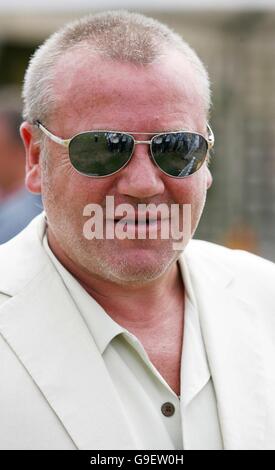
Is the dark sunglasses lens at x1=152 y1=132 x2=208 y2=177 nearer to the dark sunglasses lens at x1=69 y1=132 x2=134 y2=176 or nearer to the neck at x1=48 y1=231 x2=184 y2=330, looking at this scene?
the dark sunglasses lens at x1=69 y1=132 x2=134 y2=176

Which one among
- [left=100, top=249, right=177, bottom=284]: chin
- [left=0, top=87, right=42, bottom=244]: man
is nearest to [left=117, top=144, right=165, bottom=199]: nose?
[left=100, top=249, right=177, bottom=284]: chin

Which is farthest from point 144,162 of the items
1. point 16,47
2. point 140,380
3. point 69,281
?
point 16,47

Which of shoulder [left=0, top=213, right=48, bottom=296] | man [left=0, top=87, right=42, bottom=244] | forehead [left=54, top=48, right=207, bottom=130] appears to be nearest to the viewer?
forehead [left=54, top=48, right=207, bottom=130]

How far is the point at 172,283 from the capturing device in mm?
2580

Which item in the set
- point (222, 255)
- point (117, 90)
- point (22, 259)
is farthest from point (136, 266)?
point (222, 255)

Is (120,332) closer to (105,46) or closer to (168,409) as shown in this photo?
(168,409)

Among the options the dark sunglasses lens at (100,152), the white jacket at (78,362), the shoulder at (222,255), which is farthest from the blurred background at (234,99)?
the dark sunglasses lens at (100,152)

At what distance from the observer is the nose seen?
2234mm

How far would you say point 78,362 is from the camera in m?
2.21

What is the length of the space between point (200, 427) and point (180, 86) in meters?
0.94

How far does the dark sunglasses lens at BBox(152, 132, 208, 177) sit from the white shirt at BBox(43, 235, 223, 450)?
429 millimetres

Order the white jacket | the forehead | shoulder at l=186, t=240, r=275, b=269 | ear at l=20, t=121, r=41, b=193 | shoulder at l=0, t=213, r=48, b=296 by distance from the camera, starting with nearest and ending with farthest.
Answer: the white jacket
the forehead
shoulder at l=0, t=213, r=48, b=296
ear at l=20, t=121, r=41, b=193
shoulder at l=186, t=240, r=275, b=269

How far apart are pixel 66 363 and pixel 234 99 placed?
308 inches

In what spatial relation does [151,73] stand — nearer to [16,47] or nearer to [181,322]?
[181,322]
